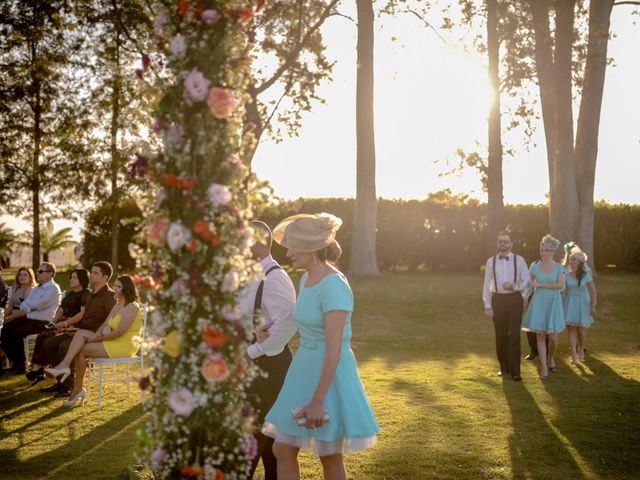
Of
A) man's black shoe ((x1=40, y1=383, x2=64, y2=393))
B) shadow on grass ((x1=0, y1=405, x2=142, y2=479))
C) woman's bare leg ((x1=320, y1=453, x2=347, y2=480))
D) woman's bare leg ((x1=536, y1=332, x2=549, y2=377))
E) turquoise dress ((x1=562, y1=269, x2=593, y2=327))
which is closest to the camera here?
woman's bare leg ((x1=320, y1=453, x2=347, y2=480))

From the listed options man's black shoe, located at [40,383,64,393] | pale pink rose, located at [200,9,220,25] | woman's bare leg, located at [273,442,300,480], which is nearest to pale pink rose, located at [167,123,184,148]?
pale pink rose, located at [200,9,220,25]

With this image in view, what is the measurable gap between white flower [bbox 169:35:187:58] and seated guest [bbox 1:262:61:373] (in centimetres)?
958

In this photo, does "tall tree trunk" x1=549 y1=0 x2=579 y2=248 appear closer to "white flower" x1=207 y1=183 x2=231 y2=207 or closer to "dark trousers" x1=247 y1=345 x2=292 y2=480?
"dark trousers" x1=247 y1=345 x2=292 y2=480

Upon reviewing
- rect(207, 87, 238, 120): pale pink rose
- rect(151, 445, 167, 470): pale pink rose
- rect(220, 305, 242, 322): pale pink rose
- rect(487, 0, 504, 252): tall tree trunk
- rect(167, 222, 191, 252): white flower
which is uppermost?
rect(487, 0, 504, 252): tall tree trunk

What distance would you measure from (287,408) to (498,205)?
20640 millimetres

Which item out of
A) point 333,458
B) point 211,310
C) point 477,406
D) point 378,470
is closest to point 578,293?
point 477,406

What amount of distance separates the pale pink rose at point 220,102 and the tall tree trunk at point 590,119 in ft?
71.6

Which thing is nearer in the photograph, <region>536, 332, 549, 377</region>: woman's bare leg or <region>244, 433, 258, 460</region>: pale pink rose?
<region>244, 433, 258, 460</region>: pale pink rose

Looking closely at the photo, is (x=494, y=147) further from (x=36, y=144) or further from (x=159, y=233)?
(x=159, y=233)

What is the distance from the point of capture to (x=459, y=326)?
19812 mm

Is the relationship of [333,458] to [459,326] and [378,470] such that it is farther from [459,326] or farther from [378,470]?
[459,326]

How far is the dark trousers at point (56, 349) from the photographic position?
1116 cm

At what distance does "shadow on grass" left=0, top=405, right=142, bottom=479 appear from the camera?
729cm

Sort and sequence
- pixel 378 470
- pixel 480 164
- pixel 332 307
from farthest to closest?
1. pixel 480 164
2. pixel 378 470
3. pixel 332 307
